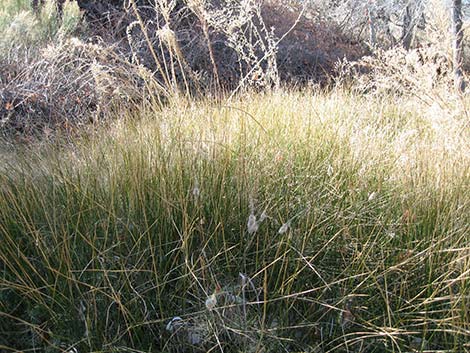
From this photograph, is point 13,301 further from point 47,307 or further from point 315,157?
point 315,157

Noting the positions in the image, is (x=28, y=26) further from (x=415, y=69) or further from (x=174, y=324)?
(x=174, y=324)

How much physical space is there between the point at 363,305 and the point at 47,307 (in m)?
1.01

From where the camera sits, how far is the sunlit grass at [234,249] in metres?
1.62

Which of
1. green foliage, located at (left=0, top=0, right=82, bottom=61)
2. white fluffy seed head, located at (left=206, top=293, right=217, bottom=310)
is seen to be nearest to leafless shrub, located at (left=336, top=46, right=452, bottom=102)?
white fluffy seed head, located at (left=206, top=293, right=217, bottom=310)

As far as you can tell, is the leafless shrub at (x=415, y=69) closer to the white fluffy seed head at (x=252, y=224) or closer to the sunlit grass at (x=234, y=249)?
the sunlit grass at (x=234, y=249)

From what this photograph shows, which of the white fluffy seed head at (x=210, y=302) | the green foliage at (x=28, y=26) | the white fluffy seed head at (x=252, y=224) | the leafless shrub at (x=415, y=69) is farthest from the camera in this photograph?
the green foliage at (x=28, y=26)

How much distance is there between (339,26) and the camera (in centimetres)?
1283

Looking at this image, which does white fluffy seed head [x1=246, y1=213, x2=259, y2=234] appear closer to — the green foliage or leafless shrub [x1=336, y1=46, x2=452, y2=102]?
leafless shrub [x1=336, y1=46, x2=452, y2=102]

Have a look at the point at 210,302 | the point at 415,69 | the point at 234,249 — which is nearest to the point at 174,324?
the point at 210,302

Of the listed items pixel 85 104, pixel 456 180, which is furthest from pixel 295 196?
pixel 85 104

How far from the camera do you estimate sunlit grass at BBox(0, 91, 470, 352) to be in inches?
64.0

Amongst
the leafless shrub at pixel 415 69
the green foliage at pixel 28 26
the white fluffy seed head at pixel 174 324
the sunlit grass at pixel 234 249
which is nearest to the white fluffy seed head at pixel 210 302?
the sunlit grass at pixel 234 249

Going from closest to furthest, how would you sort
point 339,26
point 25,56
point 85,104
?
point 85,104 < point 25,56 < point 339,26

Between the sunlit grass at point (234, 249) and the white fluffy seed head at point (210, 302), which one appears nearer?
the white fluffy seed head at point (210, 302)
